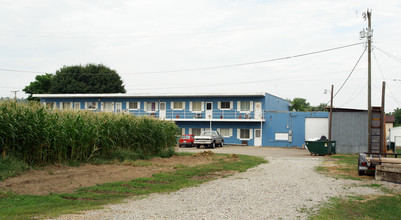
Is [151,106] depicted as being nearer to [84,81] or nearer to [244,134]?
[244,134]

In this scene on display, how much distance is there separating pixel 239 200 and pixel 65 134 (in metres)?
7.91

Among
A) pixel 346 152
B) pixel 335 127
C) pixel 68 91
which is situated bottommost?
pixel 346 152

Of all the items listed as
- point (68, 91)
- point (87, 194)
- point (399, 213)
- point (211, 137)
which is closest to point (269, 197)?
point (399, 213)

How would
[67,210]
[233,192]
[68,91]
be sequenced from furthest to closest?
[68,91] < [233,192] < [67,210]

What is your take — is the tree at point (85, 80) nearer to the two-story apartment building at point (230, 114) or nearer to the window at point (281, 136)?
the two-story apartment building at point (230, 114)

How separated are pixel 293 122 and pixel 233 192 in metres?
34.0

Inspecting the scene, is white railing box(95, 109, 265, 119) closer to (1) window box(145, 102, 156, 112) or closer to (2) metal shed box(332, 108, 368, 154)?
(1) window box(145, 102, 156, 112)

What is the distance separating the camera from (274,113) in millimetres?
44281

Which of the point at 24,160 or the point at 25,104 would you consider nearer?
the point at 24,160

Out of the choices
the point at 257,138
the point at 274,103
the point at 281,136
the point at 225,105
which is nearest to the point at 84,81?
the point at 225,105

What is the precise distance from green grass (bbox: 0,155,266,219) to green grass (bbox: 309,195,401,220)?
4.39m

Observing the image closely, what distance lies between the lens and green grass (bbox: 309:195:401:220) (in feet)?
25.8

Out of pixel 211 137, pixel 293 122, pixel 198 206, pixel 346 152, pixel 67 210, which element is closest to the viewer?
pixel 67 210

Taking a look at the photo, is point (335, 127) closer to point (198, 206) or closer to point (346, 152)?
point (346, 152)
